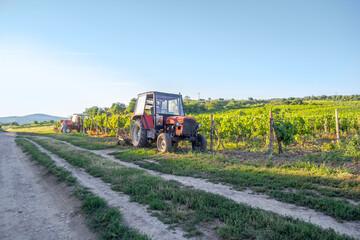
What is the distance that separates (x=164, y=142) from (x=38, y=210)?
533 cm

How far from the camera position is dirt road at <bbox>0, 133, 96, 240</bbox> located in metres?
2.71

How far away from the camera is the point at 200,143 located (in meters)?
9.17

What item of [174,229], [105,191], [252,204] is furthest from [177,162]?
[174,229]

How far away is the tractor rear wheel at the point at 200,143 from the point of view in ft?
29.4

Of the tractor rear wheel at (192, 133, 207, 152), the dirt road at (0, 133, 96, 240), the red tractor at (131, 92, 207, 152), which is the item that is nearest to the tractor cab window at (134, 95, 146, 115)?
the red tractor at (131, 92, 207, 152)

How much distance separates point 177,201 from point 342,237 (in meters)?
2.15

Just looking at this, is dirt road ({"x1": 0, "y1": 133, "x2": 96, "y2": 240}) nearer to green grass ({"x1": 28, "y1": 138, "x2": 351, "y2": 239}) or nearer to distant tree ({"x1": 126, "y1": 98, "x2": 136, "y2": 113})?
green grass ({"x1": 28, "y1": 138, "x2": 351, "y2": 239})

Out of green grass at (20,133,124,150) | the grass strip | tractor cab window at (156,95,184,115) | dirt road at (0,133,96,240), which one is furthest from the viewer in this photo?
green grass at (20,133,124,150)

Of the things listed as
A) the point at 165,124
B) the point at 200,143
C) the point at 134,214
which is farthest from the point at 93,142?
the point at 134,214

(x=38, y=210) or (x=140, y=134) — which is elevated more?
(x=140, y=134)

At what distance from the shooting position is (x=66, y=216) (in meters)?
3.17

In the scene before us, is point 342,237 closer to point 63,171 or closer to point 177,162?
point 177,162

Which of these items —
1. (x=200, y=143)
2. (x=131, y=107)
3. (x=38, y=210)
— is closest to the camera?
(x=38, y=210)

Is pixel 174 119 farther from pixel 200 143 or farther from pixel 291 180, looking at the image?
pixel 291 180
